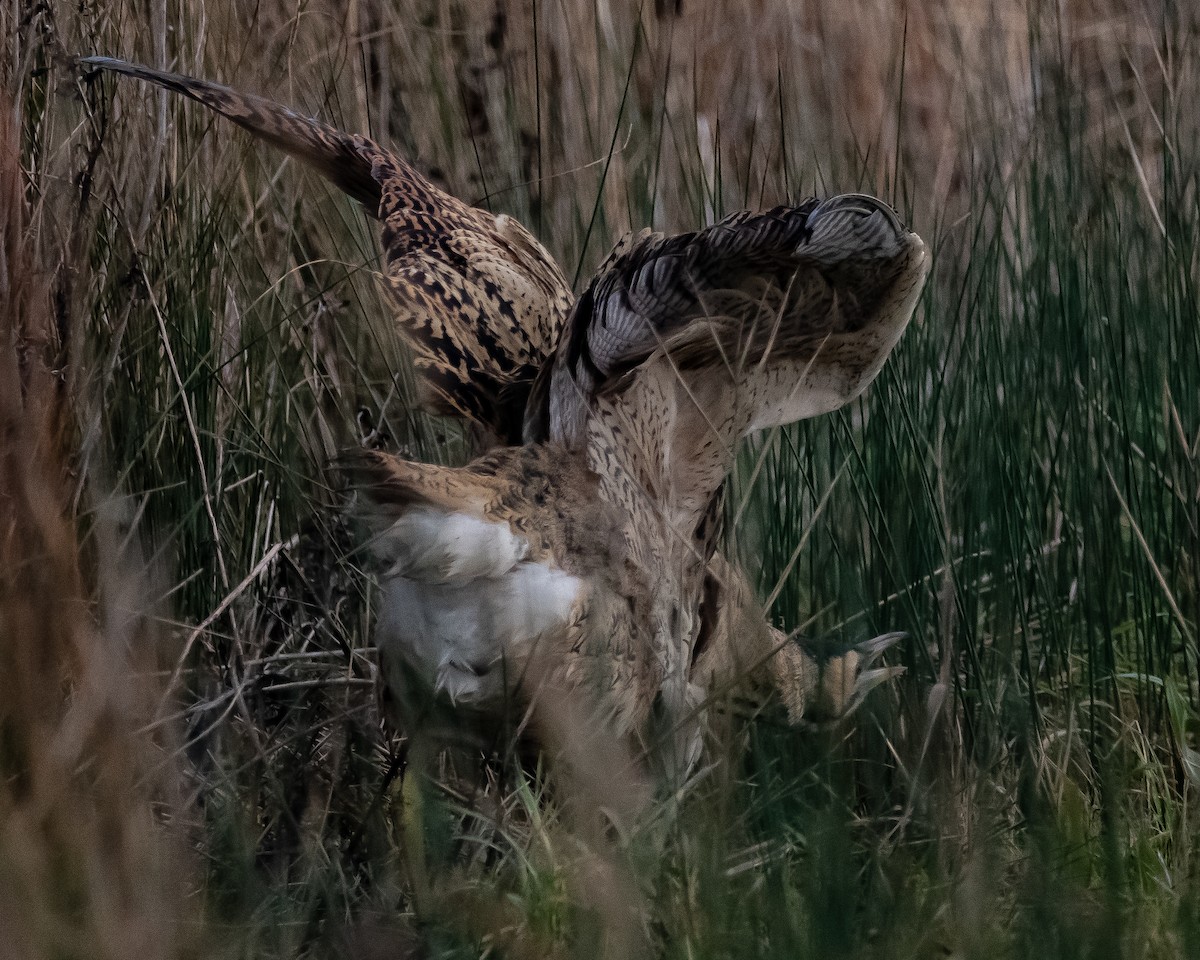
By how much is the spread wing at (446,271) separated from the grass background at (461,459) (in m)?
0.19

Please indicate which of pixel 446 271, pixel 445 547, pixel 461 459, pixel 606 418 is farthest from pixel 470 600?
pixel 461 459

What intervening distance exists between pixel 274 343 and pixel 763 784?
50.5 inches

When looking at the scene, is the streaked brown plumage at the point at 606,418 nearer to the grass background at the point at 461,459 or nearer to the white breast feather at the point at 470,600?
the white breast feather at the point at 470,600

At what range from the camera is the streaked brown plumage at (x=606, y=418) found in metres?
1.64

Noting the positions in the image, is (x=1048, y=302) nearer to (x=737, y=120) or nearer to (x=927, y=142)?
(x=737, y=120)

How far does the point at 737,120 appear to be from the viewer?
3.29 metres

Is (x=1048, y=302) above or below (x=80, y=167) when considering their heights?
below

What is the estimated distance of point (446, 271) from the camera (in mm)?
2062

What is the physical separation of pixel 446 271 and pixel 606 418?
1.27 feet

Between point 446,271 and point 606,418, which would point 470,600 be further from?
point 446,271

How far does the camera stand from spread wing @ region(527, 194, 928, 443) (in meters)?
1.65

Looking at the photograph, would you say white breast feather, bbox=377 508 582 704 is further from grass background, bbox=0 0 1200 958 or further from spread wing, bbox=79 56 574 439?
spread wing, bbox=79 56 574 439

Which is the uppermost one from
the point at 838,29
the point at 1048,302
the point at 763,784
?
the point at 838,29

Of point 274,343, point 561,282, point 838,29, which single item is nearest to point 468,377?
point 561,282
